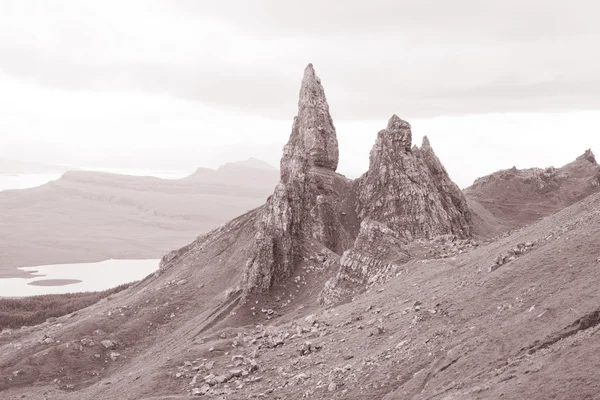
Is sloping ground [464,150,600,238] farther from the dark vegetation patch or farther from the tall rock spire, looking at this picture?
the dark vegetation patch

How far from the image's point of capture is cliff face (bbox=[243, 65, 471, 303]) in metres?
46.0

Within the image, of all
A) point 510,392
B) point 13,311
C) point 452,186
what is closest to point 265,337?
point 510,392

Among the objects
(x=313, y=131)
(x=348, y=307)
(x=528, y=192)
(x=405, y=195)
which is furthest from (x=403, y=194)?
(x=528, y=192)

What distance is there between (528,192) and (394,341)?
3763 inches

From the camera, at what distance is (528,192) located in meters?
112

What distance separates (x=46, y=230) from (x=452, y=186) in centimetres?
16021

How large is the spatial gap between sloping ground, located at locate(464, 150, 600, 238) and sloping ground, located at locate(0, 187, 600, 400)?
5840cm

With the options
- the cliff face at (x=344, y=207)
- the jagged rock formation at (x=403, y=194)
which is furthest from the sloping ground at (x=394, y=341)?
the jagged rock formation at (x=403, y=194)

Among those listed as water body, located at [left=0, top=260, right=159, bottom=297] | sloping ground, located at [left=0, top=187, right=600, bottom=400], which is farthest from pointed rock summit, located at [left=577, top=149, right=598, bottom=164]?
water body, located at [left=0, top=260, right=159, bottom=297]

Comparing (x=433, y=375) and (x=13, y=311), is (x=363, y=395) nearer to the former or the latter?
(x=433, y=375)

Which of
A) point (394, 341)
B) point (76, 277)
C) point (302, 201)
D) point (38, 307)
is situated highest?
point (302, 201)

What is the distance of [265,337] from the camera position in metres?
35.6

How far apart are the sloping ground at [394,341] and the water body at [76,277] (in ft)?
223

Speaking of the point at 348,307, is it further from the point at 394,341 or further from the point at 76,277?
the point at 76,277
